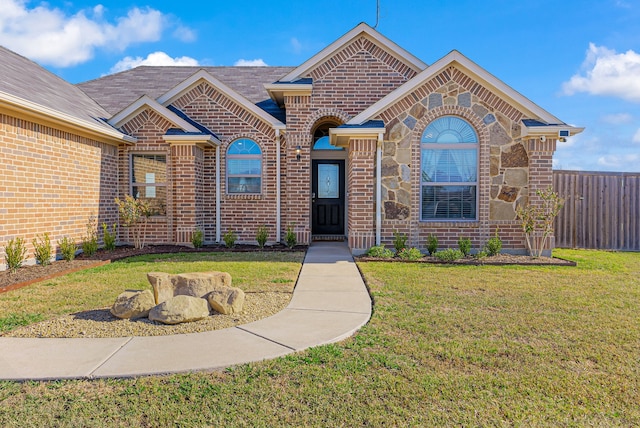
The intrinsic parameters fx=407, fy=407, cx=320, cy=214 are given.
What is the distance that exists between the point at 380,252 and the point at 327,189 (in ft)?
14.5

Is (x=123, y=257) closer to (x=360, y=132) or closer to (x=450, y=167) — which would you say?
(x=360, y=132)

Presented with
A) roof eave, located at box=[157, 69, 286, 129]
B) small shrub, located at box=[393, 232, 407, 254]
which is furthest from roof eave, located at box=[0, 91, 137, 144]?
small shrub, located at box=[393, 232, 407, 254]

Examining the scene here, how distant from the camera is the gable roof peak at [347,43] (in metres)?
11.1

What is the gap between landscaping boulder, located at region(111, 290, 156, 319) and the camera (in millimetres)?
4491

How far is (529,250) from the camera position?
956cm

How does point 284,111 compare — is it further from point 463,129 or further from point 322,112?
point 463,129

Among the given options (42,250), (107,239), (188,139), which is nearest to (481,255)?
(188,139)

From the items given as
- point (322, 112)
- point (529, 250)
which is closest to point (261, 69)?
point (322, 112)

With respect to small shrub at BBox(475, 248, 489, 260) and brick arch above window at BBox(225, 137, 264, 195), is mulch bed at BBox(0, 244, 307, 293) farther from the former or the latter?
small shrub at BBox(475, 248, 489, 260)

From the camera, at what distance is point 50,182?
28.5ft

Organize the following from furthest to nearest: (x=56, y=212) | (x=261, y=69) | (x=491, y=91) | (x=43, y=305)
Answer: (x=261, y=69)
(x=491, y=91)
(x=56, y=212)
(x=43, y=305)

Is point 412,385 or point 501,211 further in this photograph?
point 501,211

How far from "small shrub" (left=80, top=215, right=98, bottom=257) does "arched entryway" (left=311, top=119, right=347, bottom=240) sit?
606cm

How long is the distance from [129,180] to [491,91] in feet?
31.6
